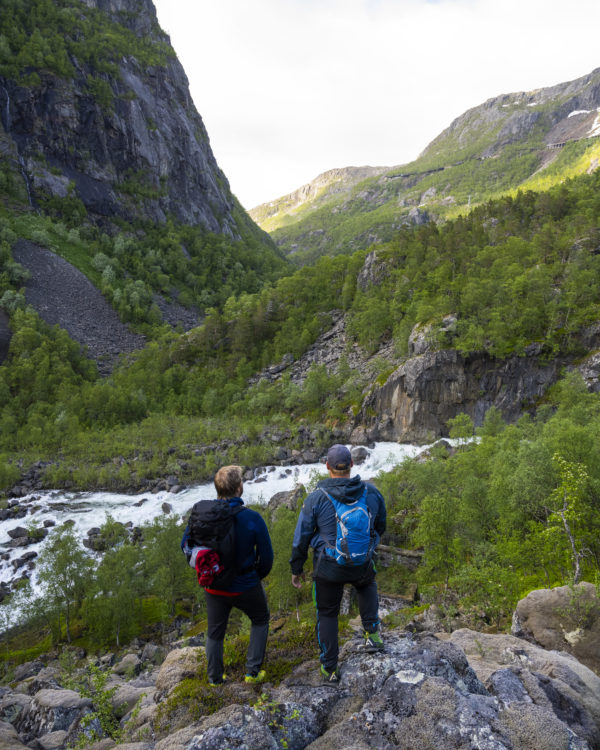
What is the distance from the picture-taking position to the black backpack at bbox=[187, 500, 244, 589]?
504 cm

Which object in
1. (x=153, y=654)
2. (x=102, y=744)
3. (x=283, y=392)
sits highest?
(x=102, y=744)

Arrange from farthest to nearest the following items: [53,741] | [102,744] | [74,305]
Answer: [74,305], [53,741], [102,744]

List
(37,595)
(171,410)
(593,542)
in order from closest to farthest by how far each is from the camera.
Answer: (593,542)
(37,595)
(171,410)

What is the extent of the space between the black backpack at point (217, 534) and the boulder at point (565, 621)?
752 cm

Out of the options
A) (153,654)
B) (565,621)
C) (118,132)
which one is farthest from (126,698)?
(118,132)

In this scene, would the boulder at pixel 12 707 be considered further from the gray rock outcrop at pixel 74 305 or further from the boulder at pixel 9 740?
the gray rock outcrop at pixel 74 305

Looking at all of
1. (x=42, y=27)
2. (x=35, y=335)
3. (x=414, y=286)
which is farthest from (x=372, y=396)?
(x=42, y=27)

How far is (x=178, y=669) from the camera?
6609 mm

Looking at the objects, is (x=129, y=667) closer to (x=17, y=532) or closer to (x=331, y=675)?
(x=331, y=675)

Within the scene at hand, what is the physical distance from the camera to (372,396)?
5469cm

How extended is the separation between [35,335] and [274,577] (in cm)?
→ 6561

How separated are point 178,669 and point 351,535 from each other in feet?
14.4

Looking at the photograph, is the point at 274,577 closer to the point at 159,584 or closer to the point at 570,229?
the point at 159,584

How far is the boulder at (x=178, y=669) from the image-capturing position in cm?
628
